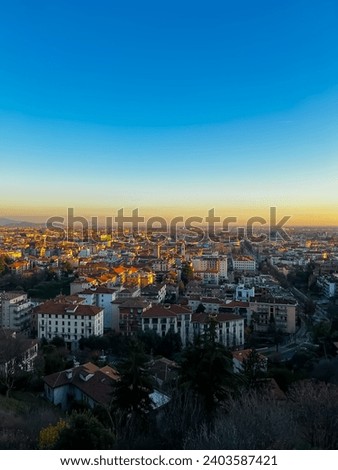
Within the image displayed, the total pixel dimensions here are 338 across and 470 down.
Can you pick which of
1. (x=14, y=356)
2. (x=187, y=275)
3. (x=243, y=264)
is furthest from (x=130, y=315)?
(x=243, y=264)

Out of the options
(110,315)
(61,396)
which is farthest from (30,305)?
(61,396)

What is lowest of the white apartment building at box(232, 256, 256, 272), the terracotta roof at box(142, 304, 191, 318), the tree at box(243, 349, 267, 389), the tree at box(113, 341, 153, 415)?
the white apartment building at box(232, 256, 256, 272)

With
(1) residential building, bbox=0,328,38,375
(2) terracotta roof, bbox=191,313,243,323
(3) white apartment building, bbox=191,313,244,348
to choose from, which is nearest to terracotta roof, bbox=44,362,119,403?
(1) residential building, bbox=0,328,38,375

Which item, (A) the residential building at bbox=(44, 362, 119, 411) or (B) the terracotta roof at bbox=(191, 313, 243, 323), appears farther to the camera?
(B) the terracotta roof at bbox=(191, 313, 243, 323)

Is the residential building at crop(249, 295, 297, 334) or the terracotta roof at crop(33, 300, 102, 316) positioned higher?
the terracotta roof at crop(33, 300, 102, 316)

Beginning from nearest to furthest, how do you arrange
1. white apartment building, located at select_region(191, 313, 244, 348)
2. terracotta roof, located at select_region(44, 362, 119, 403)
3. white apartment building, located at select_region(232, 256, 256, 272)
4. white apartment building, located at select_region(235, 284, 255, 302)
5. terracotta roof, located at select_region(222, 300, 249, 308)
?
terracotta roof, located at select_region(44, 362, 119, 403) → white apartment building, located at select_region(191, 313, 244, 348) → terracotta roof, located at select_region(222, 300, 249, 308) → white apartment building, located at select_region(235, 284, 255, 302) → white apartment building, located at select_region(232, 256, 256, 272)

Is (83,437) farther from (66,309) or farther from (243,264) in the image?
(243,264)

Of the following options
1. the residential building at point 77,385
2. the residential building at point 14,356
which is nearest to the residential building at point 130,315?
the residential building at point 14,356

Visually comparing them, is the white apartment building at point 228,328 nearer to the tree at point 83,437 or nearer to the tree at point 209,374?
the tree at point 209,374

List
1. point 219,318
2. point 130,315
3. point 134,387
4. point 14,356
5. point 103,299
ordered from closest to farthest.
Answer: point 134,387
point 14,356
point 219,318
point 130,315
point 103,299

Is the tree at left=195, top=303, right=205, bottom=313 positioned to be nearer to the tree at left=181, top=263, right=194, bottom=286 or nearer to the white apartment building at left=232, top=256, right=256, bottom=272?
the tree at left=181, top=263, right=194, bottom=286

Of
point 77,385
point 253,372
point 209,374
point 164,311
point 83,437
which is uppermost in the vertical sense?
point 83,437
